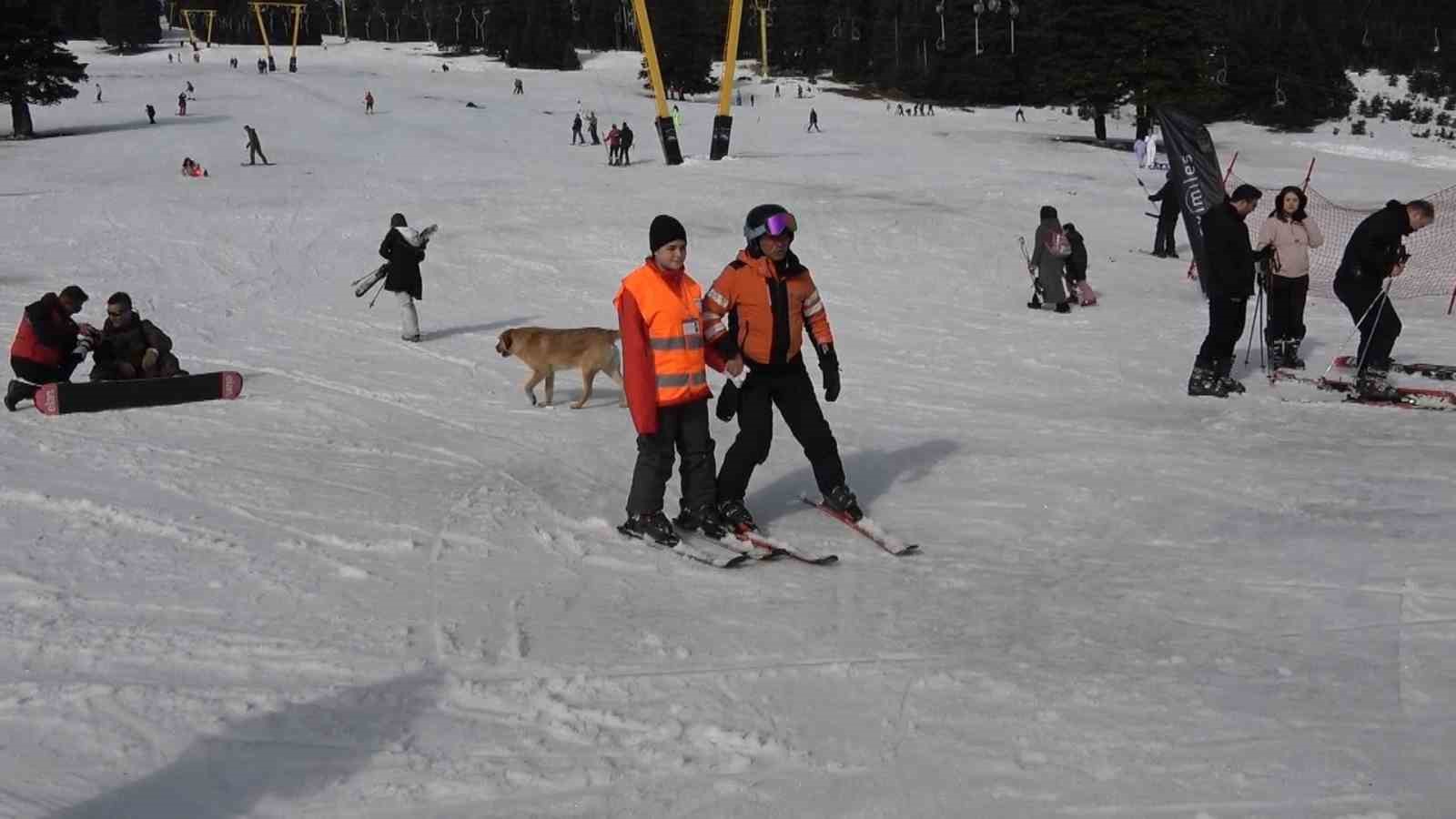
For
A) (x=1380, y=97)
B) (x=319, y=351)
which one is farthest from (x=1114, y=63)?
(x=319, y=351)

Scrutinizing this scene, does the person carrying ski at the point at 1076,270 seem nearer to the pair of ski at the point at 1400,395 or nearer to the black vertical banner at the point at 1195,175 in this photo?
the black vertical banner at the point at 1195,175

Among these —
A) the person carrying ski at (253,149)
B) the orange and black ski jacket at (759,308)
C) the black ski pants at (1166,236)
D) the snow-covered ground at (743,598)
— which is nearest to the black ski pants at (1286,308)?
the snow-covered ground at (743,598)

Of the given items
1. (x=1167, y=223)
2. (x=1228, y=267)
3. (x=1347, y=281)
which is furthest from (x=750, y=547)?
(x=1167, y=223)

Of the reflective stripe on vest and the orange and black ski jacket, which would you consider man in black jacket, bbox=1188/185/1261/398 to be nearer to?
the orange and black ski jacket

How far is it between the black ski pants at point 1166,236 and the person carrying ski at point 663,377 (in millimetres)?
14035

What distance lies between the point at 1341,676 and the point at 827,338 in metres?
2.91

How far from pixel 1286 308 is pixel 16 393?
10.5 m

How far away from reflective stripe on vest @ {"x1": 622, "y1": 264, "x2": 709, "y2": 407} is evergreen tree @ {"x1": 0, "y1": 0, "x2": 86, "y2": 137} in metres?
41.5

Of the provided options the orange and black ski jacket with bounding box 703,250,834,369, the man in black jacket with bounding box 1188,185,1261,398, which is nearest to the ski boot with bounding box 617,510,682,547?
the orange and black ski jacket with bounding box 703,250,834,369

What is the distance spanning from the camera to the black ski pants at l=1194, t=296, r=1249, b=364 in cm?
941

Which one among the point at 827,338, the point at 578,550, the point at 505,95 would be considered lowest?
the point at 578,550

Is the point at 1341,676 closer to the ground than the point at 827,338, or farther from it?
closer to the ground

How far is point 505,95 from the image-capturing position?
61.7 metres

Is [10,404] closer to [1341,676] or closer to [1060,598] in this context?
[1060,598]
